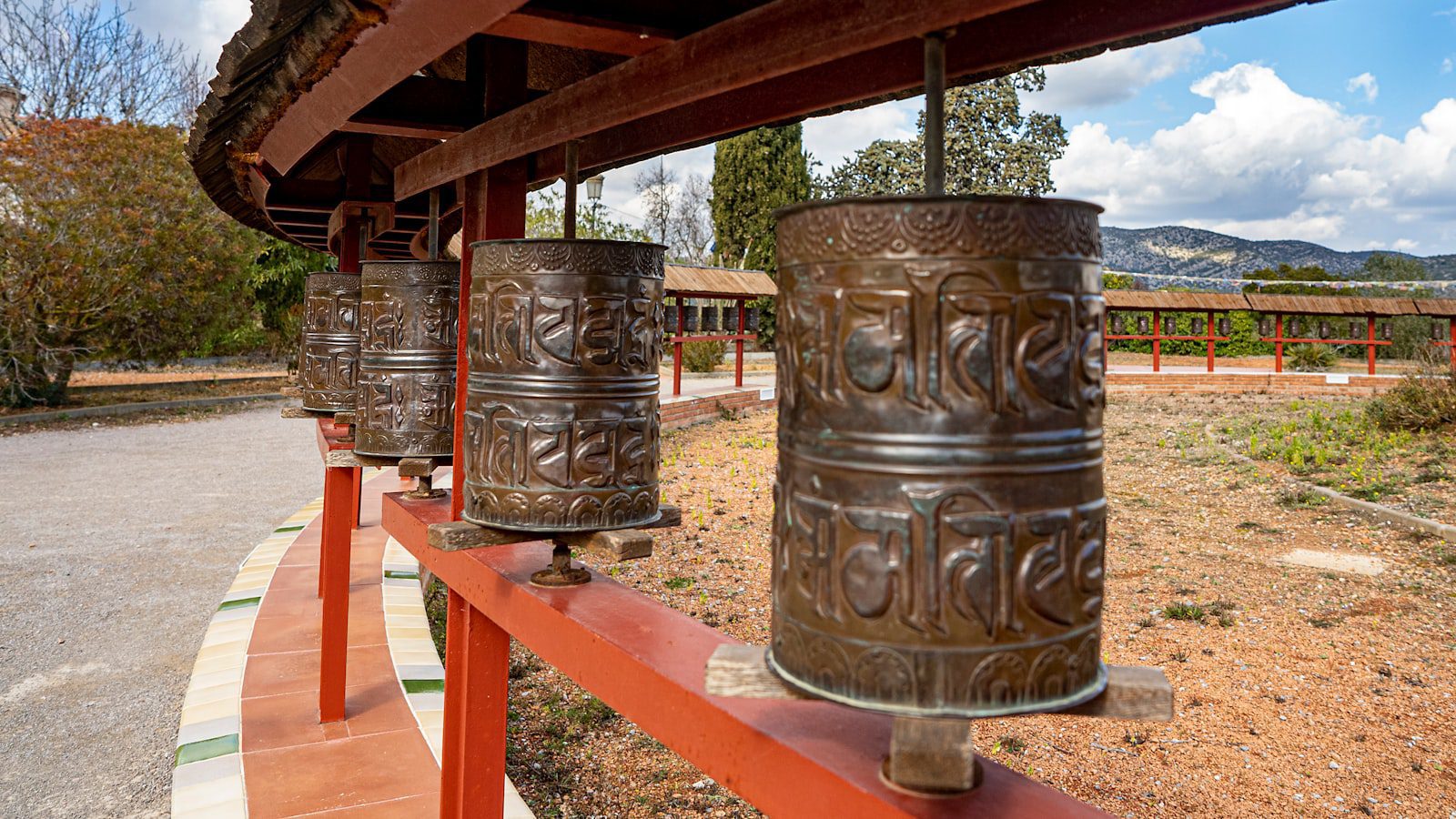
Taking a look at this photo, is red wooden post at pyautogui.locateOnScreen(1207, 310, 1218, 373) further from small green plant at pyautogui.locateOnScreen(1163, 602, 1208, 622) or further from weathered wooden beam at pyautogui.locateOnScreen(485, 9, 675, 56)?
weathered wooden beam at pyautogui.locateOnScreen(485, 9, 675, 56)

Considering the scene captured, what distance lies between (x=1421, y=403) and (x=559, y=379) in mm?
11905

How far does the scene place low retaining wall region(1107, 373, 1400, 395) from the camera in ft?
58.7

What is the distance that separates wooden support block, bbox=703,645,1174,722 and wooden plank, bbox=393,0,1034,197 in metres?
0.82

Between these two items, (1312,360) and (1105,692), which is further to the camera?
(1312,360)

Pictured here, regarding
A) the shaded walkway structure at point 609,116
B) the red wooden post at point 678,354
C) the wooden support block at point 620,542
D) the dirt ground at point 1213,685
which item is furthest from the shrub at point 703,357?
the wooden support block at point 620,542

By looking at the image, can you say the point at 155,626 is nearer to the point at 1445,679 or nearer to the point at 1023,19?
the point at 1023,19

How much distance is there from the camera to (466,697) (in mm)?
2723

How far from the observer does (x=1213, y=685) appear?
470 centimetres

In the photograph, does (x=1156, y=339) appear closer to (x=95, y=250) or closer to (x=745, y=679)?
(x=95, y=250)

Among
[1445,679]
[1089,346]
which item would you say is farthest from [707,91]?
[1445,679]

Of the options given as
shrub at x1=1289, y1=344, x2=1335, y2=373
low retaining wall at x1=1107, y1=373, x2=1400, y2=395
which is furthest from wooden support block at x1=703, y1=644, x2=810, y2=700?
shrub at x1=1289, y1=344, x2=1335, y2=373

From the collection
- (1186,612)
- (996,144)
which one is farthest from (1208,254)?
(1186,612)

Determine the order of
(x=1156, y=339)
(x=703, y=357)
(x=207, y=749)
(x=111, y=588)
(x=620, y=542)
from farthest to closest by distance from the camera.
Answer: (x=703, y=357) < (x=1156, y=339) < (x=111, y=588) < (x=207, y=749) < (x=620, y=542)

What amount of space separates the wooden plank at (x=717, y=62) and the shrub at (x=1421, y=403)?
11.7 m
